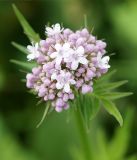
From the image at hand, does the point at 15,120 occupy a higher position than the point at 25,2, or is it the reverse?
the point at 25,2

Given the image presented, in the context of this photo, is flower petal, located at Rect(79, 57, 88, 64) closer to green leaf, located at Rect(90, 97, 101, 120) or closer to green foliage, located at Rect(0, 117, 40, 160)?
green leaf, located at Rect(90, 97, 101, 120)

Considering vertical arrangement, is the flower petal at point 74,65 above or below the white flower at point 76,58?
below

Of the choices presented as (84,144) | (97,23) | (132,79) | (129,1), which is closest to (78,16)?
(97,23)

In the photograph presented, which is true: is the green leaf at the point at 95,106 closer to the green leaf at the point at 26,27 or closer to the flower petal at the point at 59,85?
the flower petal at the point at 59,85

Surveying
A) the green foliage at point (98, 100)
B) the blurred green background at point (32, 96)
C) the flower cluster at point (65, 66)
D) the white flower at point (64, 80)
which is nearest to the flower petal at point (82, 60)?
the flower cluster at point (65, 66)

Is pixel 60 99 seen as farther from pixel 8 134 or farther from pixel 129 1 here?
pixel 129 1

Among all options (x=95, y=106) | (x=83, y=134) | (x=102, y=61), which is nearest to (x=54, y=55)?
(x=102, y=61)
